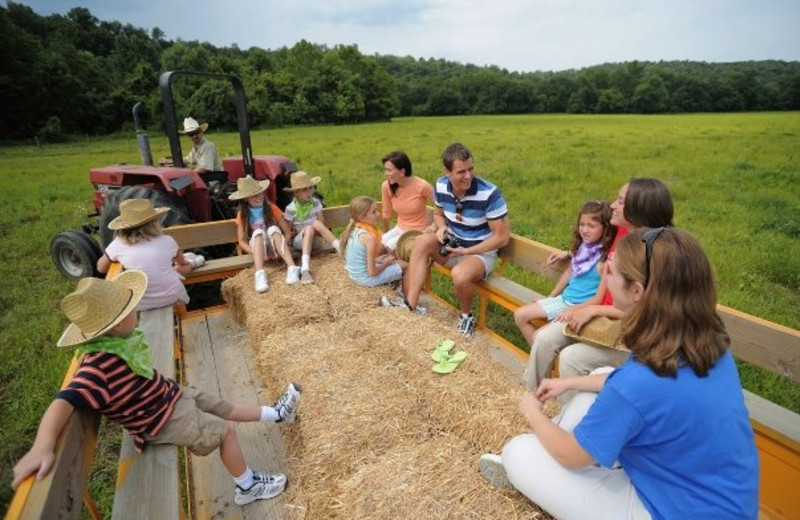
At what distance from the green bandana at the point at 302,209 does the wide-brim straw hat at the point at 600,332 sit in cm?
308

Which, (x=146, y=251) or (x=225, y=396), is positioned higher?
(x=146, y=251)

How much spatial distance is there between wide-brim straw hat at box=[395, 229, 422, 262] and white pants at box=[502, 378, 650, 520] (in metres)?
2.68

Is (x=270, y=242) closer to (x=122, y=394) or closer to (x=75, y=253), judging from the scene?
(x=75, y=253)

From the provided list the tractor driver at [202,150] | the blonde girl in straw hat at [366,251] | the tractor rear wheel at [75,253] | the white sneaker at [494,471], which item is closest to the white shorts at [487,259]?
the blonde girl in straw hat at [366,251]

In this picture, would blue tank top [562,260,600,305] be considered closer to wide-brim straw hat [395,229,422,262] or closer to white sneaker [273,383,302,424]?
wide-brim straw hat [395,229,422,262]

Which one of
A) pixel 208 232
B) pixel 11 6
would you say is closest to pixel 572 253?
pixel 208 232

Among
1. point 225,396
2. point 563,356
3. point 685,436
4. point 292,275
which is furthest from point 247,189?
point 685,436

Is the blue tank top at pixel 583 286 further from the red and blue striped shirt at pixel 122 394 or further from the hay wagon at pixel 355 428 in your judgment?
the red and blue striped shirt at pixel 122 394

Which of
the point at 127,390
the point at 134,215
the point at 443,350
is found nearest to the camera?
the point at 127,390

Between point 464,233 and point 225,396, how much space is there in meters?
2.32

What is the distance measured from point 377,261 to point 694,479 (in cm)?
309

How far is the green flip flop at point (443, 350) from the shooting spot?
9.02 feet

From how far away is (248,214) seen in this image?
454 centimetres

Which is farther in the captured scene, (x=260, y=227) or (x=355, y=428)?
(x=260, y=227)
